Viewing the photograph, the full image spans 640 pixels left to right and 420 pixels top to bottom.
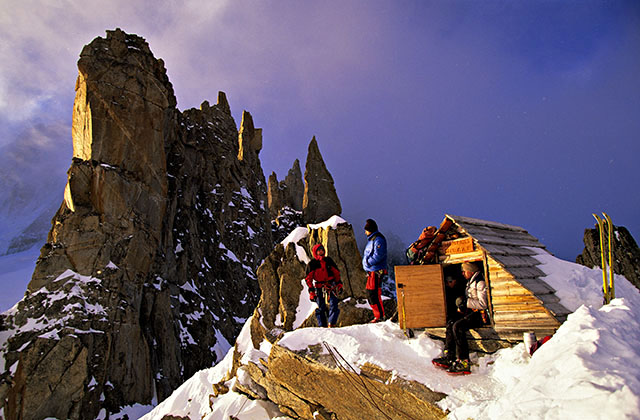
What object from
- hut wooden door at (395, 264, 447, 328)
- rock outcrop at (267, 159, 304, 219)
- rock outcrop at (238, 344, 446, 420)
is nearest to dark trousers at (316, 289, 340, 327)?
rock outcrop at (238, 344, 446, 420)

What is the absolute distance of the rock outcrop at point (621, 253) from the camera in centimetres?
2531

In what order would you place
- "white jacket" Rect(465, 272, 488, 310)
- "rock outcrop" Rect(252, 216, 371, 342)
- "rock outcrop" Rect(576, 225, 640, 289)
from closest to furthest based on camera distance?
"white jacket" Rect(465, 272, 488, 310), "rock outcrop" Rect(252, 216, 371, 342), "rock outcrop" Rect(576, 225, 640, 289)

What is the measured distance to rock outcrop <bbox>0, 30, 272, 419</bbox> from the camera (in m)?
23.1

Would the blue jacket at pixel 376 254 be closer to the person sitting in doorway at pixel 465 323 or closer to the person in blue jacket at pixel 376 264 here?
the person in blue jacket at pixel 376 264

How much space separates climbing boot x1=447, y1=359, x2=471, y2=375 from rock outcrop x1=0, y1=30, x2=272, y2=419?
28.4 meters

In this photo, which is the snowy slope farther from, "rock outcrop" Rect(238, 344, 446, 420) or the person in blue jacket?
the person in blue jacket

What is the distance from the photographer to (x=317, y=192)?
56500 millimetres

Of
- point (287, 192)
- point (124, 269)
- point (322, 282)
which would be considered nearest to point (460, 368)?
point (322, 282)

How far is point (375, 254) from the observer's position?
797 cm

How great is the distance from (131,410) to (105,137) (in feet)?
80.6

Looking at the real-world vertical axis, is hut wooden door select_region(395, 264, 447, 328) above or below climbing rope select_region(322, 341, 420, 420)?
above

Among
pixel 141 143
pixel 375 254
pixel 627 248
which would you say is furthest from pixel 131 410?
pixel 627 248

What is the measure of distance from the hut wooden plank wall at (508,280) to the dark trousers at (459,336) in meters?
0.35

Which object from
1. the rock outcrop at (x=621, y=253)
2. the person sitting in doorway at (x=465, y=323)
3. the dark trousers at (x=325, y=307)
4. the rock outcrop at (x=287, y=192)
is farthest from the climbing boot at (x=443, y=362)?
the rock outcrop at (x=287, y=192)
